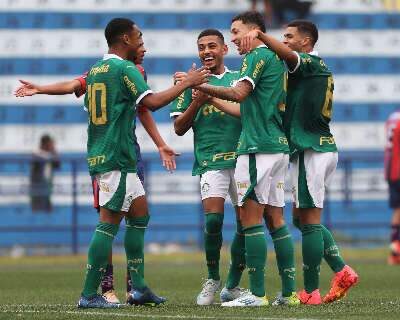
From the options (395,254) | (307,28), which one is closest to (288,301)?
(307,28)

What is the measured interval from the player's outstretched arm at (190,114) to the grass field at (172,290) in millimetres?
1242

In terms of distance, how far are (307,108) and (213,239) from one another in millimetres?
1140

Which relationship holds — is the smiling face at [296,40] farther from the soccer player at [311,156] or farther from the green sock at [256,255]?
the green sock at [256,255]

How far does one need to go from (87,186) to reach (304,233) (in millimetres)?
11598

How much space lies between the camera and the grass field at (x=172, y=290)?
7.51m

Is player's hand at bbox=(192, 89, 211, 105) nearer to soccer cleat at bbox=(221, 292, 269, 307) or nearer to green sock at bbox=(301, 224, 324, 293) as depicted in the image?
green sock at bbox=(301, 224, 324, 293)

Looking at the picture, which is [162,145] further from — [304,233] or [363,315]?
[363,315]

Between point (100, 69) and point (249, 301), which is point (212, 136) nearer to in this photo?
point (100, 69)

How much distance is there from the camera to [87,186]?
20000 millimetres

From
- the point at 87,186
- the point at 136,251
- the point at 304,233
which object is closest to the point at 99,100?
the point at 136,251

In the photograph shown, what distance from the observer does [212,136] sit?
8945mm

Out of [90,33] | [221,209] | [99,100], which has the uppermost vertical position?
[90,33]

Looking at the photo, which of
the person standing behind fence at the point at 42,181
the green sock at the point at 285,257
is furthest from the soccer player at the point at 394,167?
the green sock at the point at 285,257

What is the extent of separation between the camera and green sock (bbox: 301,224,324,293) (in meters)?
8.61
